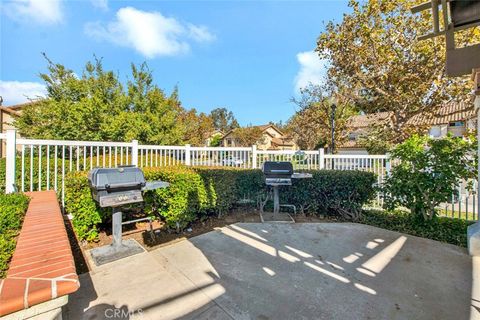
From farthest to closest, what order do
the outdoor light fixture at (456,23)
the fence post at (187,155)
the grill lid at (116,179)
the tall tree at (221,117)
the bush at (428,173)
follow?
the tall tree at (221,117) < the fence post at (187,155) < the bush at (428,173) < the grill lid at (116,179) < the outdoor light fixture at (456,23)

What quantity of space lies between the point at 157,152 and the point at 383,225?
5.19m

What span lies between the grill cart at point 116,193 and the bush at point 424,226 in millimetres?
4249

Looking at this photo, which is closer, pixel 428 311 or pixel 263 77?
pixel 428 311

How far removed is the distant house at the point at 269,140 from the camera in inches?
1355

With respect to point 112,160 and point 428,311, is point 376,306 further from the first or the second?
point 112,160

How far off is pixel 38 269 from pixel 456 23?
176 inches

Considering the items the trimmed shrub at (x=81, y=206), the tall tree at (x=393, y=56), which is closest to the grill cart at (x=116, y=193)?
the trimmed shrub at (x=81, y=206)

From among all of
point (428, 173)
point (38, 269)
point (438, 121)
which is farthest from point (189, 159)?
point (438, 121)

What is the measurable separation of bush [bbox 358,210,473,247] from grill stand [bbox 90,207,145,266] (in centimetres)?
430

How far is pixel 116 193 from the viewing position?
2.88 m

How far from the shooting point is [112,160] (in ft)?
15.2

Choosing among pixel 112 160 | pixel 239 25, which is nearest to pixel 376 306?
pixel 112 160

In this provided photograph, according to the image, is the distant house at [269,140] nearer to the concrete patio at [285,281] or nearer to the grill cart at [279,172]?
the grill cart at [279,172]

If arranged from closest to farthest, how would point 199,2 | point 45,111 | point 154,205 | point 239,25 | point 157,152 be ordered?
point 154,205
point 157,152
point 199,2
point 239,25
point 45,111
